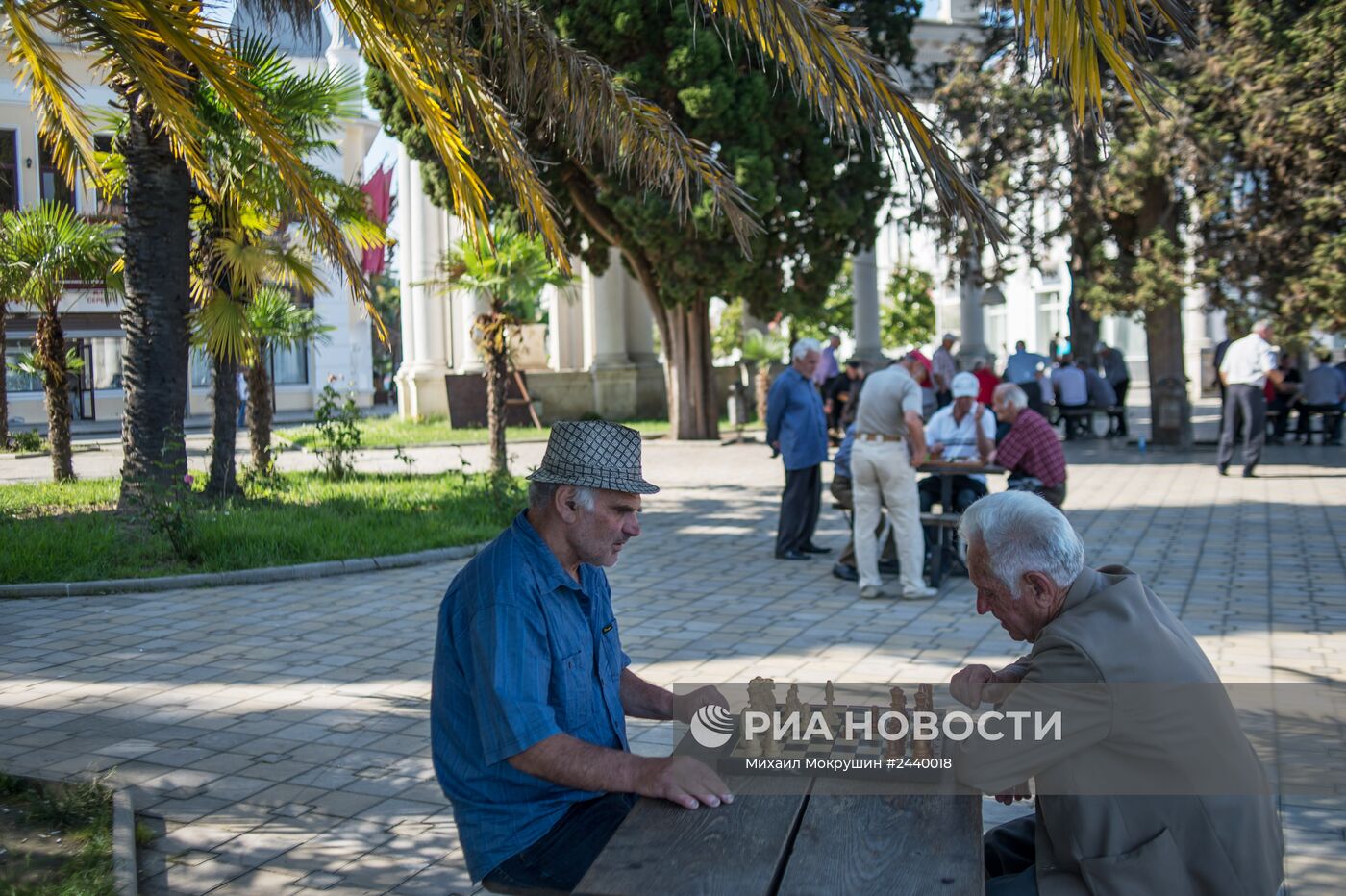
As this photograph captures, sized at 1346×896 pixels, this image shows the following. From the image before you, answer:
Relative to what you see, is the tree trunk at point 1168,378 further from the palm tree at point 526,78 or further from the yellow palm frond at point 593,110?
the yellow palm frond at point 593,110

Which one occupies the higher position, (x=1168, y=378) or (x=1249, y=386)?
(x=1168, y=378)

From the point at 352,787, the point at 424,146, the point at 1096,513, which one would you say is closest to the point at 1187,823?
the point at 352,787

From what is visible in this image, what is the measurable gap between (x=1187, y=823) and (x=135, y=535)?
10.3m

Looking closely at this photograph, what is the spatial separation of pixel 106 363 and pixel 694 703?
140 ft

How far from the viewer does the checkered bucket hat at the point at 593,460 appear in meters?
3.38

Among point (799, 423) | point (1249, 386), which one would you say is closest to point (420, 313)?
point (1249, 386)

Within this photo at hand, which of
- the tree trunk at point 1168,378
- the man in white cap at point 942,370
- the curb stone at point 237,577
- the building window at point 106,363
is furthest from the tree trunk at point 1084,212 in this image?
the building window at point 106,363

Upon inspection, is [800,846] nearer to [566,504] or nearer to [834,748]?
[834,748]

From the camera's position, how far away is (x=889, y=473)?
31.9 ft

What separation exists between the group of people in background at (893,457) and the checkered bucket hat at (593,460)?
20.5ft

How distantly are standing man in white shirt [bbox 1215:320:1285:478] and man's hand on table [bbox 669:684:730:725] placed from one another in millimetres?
14975

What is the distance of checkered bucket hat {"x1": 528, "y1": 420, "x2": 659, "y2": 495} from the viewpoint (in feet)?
11.1

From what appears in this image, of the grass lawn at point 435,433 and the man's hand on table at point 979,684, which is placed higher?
the grass lawn at point 435,433

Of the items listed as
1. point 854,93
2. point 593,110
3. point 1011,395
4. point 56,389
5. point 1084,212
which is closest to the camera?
point 854,93
